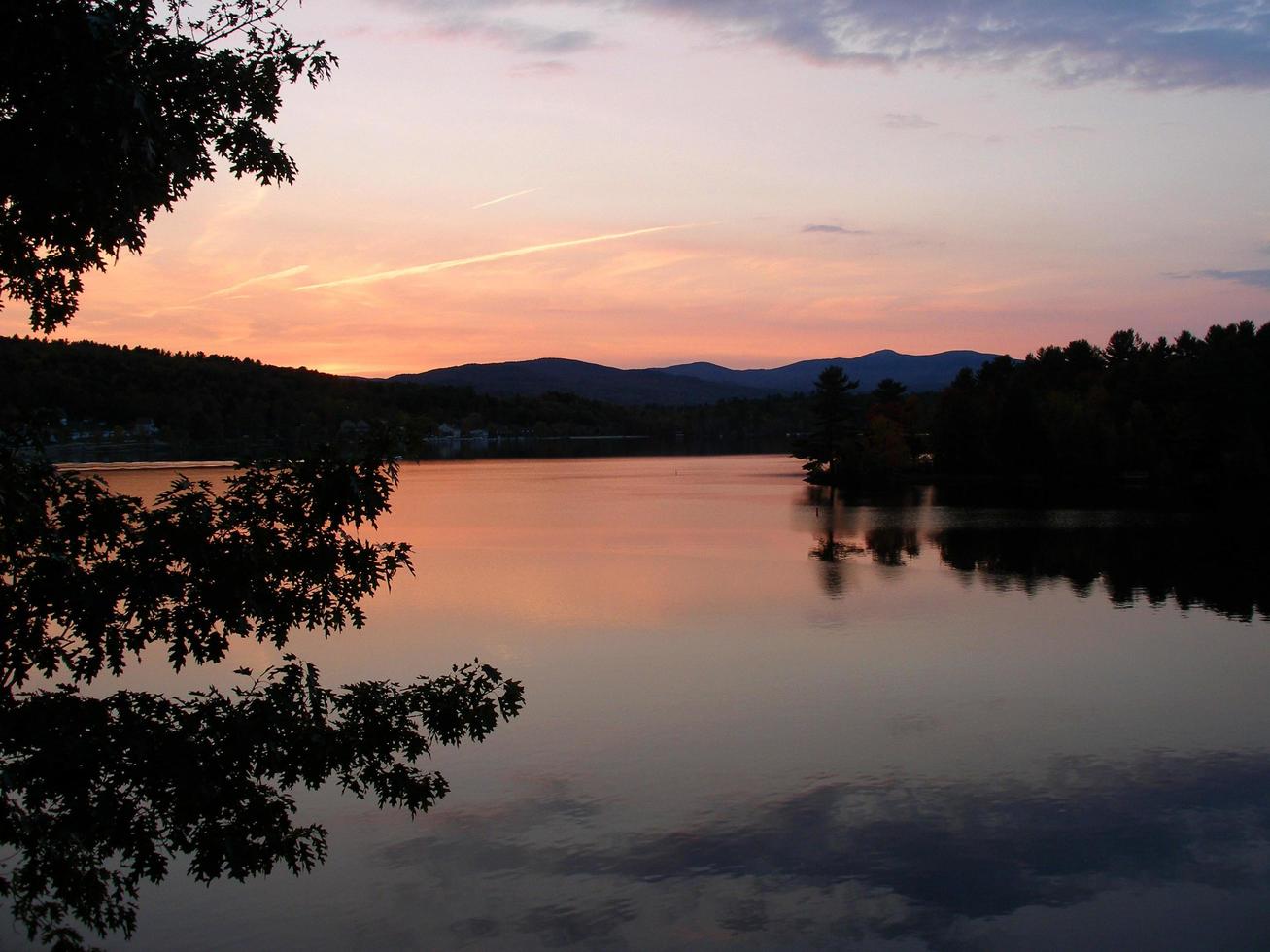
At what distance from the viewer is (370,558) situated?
702cm

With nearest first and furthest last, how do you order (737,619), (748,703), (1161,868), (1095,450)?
(1161,868), (748,703), (737,619), (1095,450)

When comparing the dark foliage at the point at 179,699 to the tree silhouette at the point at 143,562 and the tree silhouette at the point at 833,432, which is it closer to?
the tree silhouette at the point at 143,562

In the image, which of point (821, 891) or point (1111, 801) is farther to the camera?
point (1111, 801)

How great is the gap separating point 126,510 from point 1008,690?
13.1m

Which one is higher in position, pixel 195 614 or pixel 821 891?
pixel 195 614

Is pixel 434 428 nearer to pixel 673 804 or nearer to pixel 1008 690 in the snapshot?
pixel 673 804

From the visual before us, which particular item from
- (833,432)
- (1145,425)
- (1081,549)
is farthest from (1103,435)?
(1081,549)

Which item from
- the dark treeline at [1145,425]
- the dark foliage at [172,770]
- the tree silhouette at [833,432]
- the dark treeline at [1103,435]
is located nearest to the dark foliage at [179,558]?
the dark foliage at [172,770]

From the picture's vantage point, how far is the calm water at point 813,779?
9.39 m

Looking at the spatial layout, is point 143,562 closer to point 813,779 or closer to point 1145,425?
point 813,779

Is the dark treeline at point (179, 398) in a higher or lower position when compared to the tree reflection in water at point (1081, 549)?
higher

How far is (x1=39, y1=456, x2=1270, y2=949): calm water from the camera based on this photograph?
30.8 feet

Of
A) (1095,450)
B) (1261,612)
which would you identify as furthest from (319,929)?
(1095,450)

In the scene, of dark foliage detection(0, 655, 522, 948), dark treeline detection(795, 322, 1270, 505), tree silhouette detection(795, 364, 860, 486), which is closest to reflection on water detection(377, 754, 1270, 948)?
dark foliage detection(0, 655, 522, 948)
